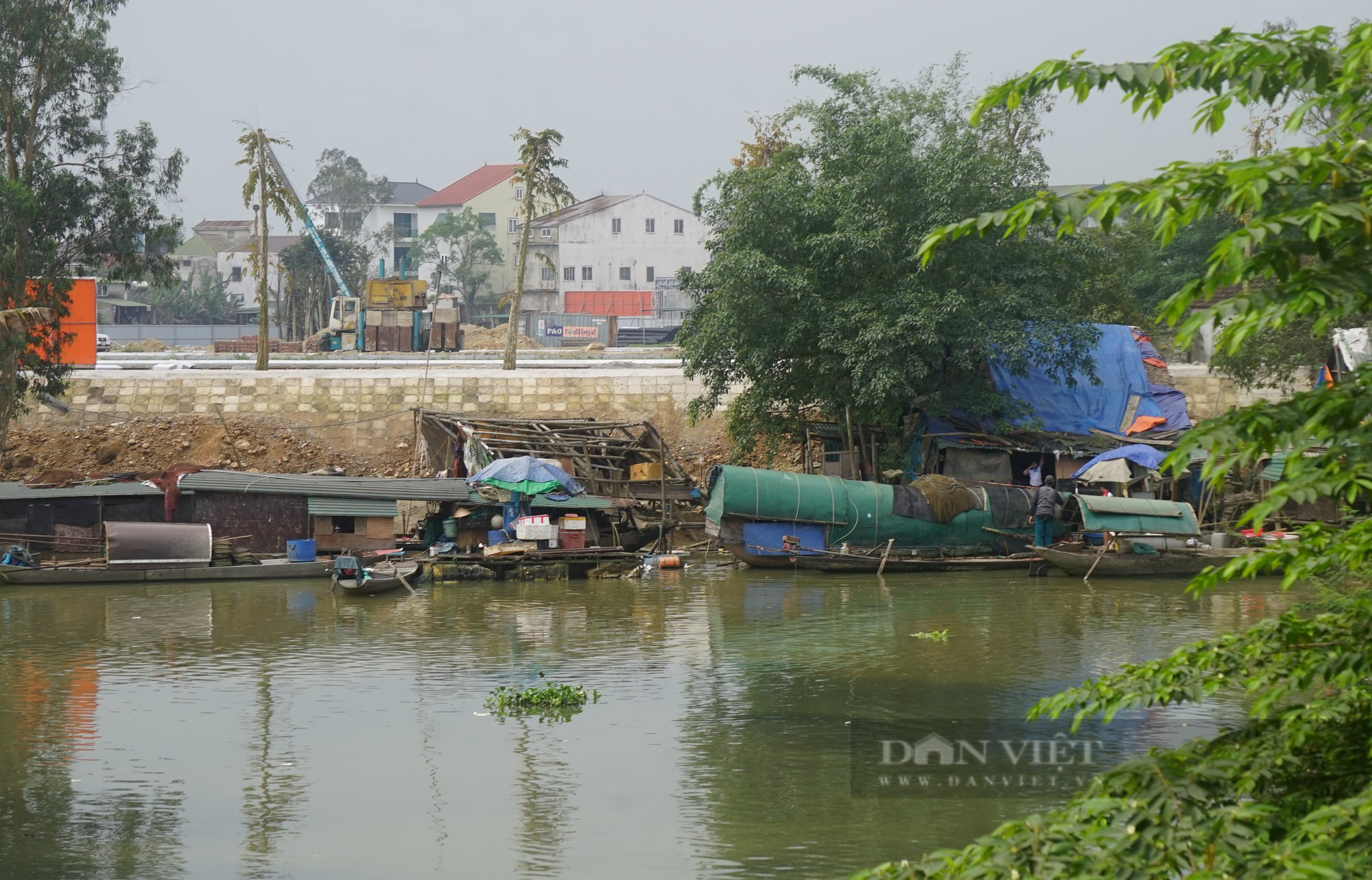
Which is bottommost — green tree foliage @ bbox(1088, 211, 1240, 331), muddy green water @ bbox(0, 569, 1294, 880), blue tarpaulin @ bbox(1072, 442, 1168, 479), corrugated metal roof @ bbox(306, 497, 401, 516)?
muddy green water @ bbox(0, 569, 1294, 880)

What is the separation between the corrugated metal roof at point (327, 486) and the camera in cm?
2380

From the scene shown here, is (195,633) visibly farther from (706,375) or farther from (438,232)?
(438,232)

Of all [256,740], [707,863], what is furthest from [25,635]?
[707,863]

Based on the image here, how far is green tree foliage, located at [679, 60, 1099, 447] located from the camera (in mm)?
24703

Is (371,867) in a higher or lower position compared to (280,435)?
lower

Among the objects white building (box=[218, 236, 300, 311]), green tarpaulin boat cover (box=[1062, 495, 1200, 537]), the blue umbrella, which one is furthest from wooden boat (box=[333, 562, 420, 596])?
white building (box=[218, 236, 300, 311])

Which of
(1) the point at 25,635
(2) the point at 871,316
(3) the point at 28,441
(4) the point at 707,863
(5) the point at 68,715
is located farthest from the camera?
(3) the point at 28,441

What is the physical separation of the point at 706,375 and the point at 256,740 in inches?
664

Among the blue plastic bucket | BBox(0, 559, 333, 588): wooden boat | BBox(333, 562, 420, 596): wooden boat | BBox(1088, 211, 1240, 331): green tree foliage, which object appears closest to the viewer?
BBox(333, 562, 420, 596): wooden boat

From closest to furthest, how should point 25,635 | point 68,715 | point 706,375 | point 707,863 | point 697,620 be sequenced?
point 707,863 < point 68,715 < point 25,635 < point 697,620 < point 706,375

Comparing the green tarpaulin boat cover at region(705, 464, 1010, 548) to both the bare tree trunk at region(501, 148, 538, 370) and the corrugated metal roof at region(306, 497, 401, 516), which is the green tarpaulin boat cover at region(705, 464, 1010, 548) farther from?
the bare tree trunk at region(501, 148, 538, 370)

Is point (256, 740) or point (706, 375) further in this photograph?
point (706, 375)

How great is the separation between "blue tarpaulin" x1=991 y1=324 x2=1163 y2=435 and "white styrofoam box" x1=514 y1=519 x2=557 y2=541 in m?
10.5

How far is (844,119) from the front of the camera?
26.0 metres
